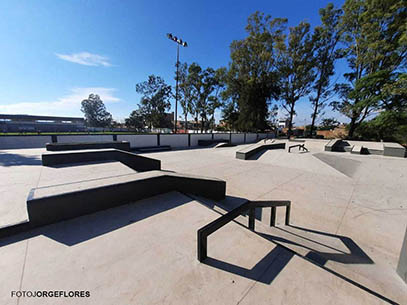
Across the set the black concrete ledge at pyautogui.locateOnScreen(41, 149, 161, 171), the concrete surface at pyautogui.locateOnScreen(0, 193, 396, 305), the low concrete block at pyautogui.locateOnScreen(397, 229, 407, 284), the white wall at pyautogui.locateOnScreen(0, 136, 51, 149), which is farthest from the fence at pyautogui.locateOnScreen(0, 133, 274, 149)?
the low concrete block at pyautogui.locateOnScreen(397, 229, 407, 284)

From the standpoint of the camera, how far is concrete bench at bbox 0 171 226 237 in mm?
2227

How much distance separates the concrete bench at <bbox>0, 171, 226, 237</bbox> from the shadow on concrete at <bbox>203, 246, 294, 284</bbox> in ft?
6.43

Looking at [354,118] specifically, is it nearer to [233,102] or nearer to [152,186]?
[233,102]

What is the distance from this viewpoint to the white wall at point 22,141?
896 cm

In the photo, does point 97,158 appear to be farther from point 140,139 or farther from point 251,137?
point 251,137

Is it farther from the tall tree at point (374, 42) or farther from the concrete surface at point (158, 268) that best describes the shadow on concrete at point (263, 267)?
the tall tree at point (374, 42)

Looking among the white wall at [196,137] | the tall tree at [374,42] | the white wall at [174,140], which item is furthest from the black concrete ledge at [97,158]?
the tall tree at [374,42]

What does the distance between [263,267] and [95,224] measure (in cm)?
241

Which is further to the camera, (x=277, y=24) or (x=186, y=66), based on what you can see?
(x=186, y=66)

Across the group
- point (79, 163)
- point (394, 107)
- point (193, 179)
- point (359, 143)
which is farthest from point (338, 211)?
point (394, 107)

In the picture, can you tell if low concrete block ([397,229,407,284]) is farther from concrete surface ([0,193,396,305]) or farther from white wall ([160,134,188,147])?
white wall ([160,134,188,147])

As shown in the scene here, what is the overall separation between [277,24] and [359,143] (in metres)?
19.9

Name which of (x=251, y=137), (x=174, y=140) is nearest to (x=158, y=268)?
(x=174, y=140)

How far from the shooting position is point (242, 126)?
26781 mm
